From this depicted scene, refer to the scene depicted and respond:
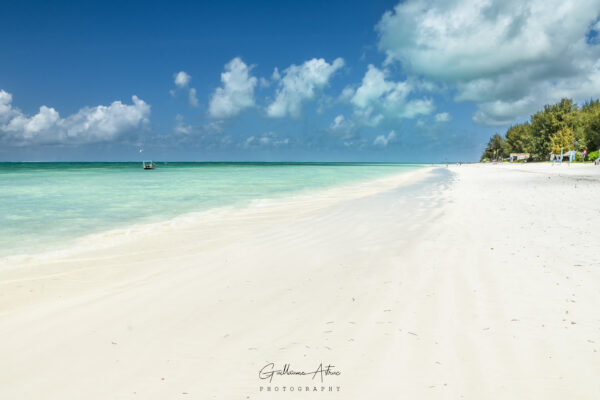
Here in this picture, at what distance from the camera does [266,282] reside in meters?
4.94

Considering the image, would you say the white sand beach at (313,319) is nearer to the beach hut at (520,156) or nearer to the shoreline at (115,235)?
the shoreline at (115,235)

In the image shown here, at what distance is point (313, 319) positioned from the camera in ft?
12.1

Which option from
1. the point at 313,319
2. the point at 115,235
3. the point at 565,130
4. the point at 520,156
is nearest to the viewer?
the point at 313,319

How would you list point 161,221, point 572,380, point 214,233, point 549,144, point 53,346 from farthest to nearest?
point 549,144 → point 161,221 → point 214,233 → point 53,346 → point 572,380

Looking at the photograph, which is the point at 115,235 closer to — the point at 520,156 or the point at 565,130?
the point at 565,130

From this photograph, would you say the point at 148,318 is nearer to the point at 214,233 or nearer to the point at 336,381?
the point at 336,381

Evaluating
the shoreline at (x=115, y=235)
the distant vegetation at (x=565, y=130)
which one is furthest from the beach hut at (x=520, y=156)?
the shoreline at (x=115, y=235)

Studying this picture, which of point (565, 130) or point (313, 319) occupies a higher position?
point (565, 130)

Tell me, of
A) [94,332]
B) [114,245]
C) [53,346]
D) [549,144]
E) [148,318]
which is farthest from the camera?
[549,144]

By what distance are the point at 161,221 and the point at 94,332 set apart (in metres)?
7.93

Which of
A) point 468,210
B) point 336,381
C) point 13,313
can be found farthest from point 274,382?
point 468,210

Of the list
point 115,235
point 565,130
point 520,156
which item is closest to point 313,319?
point 115,235

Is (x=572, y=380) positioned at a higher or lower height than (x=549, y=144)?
lower

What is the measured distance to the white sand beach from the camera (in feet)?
8.68
